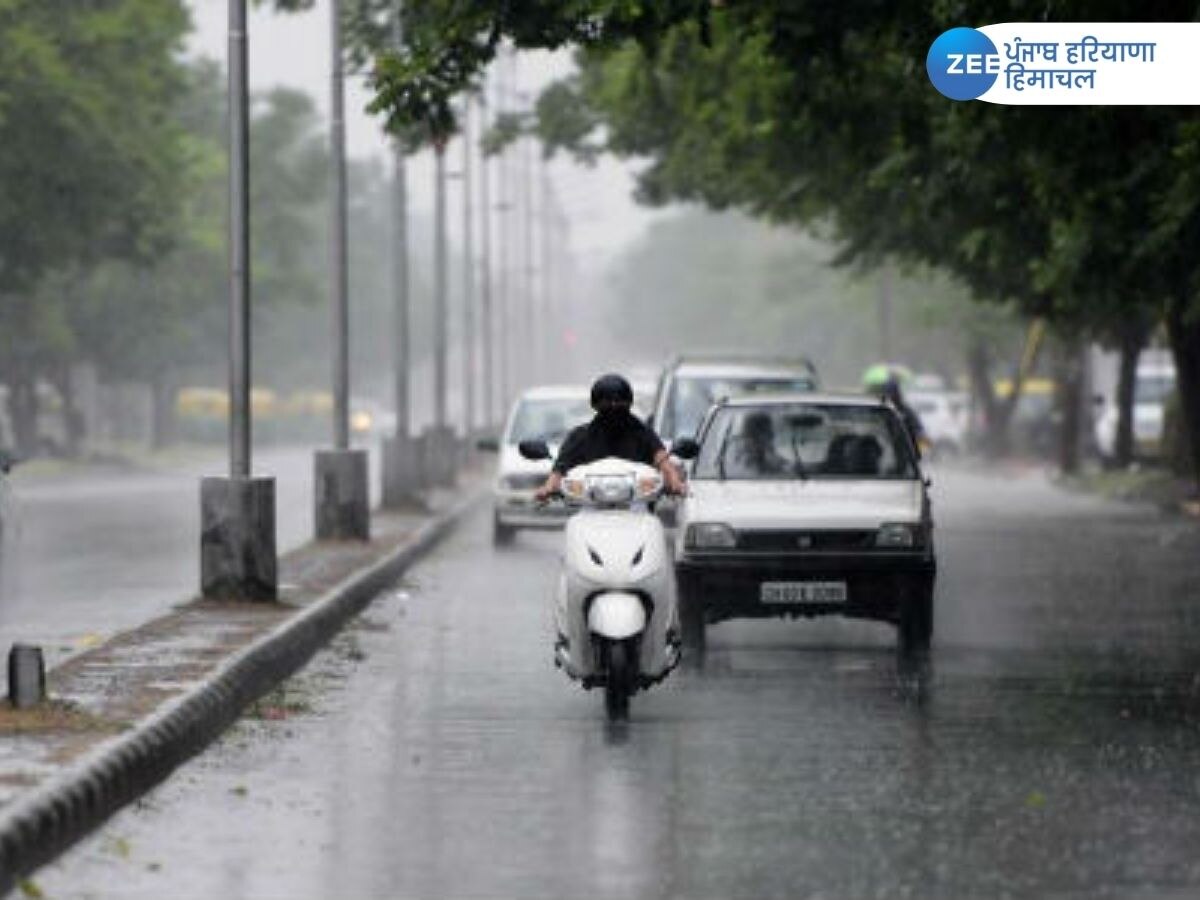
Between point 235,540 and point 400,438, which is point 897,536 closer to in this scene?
point 235,540

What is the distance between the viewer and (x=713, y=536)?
69.4 ft

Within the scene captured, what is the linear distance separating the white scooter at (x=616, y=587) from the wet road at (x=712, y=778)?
28 centimetres

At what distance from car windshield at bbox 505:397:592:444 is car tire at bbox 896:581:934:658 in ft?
60.0

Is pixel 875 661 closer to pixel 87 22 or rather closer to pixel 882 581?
pixel 882 581

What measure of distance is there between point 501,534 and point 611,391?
2072 centimetres

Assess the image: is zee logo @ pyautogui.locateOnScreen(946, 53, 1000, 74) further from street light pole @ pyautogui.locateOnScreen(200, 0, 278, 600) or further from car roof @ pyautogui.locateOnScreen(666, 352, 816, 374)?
car roof @ pyautogui.locateOnScreen(666, 352, 816, 374)

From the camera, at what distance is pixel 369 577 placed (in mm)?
27859

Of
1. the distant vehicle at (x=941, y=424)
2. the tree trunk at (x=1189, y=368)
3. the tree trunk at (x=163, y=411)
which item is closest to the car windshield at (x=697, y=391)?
the tree trunk at (x=1189, y=368)

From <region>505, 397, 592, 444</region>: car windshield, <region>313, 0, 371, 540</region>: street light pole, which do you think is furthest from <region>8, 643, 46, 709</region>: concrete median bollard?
<region>505, 397, 592, 444</region>: car windshield

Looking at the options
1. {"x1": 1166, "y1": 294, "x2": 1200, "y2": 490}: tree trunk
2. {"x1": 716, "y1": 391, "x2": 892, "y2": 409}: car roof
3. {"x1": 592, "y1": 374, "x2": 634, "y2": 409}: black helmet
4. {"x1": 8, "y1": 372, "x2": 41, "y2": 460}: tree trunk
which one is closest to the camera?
{"x1": 592, "y1": 374, "x2": 634, "y2": 409}: black helmet

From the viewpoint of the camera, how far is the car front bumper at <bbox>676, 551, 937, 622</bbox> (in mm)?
20984

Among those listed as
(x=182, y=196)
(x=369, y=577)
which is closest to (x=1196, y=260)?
(x=369, y=577)

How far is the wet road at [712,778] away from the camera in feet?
37.7

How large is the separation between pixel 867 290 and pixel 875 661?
84.3 metres
